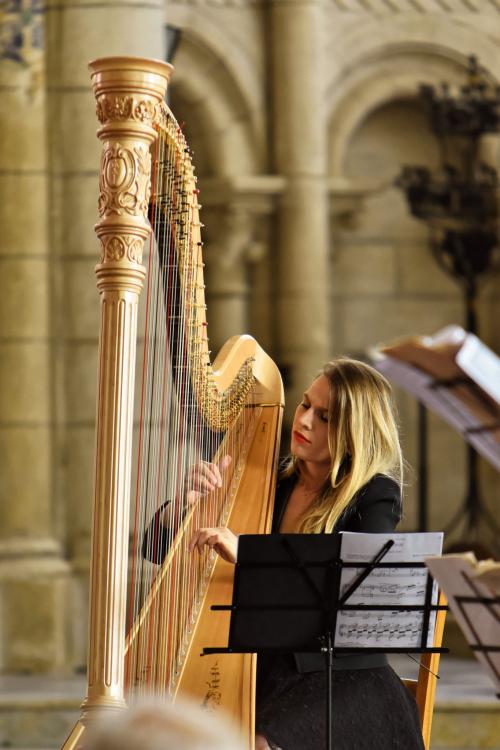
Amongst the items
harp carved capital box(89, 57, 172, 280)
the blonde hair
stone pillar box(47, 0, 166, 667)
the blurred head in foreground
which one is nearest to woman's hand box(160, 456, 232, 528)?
the blonde hair

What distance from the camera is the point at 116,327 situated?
9.27ft

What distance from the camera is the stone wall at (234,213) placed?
6.61 meters

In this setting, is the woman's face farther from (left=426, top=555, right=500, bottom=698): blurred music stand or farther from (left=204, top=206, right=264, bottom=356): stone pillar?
(left=204, top=206, right=264, bottom=356): stone pillar

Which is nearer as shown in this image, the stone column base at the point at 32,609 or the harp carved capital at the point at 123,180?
the harp carved capital at the point at 123,180

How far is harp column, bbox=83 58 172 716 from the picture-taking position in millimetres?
2826

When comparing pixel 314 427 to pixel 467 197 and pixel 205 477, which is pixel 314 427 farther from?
pixel 467 197

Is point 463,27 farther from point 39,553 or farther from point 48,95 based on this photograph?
point 39,553

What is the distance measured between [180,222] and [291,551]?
775 millimetres

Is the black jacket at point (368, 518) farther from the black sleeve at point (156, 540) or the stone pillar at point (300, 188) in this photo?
the stone pillar at point (300, 188)

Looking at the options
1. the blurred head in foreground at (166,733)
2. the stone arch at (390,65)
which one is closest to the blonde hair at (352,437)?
the blurred head in foreground at (166,733)

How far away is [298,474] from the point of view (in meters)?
4.01

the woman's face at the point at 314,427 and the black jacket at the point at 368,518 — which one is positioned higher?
the woman's face at the point at 314,427

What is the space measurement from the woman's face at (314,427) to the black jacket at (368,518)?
0.16 m

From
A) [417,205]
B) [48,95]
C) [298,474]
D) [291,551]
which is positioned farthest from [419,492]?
[291,551]
